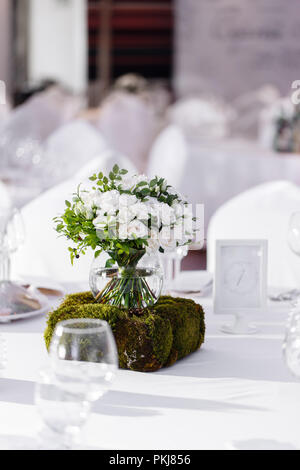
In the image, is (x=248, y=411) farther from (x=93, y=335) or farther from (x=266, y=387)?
(x=93, y=335)

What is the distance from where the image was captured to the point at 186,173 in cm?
558

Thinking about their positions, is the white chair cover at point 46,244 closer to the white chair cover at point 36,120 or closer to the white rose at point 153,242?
the white rose at point 153,242

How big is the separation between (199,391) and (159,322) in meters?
0.15

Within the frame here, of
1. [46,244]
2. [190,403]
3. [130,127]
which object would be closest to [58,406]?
[190,403]

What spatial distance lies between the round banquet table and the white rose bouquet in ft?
0.57

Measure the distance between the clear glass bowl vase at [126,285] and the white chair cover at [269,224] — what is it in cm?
100

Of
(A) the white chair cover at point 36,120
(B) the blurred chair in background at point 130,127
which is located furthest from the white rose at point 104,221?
(B) the blurred chair in background at point 130,127

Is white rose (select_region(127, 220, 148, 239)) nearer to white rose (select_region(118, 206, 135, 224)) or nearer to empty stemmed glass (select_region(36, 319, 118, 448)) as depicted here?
white rose (select_region(118, 206, 135, 224))

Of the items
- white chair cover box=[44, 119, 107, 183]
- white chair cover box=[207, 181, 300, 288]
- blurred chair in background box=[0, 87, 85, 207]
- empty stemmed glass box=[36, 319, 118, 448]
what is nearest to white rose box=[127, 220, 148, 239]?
empty stemmed glass box=[36, 319, 118, 448]

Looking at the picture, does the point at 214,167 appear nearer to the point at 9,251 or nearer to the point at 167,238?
the point at 9,251

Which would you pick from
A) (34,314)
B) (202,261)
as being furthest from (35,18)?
(34,314)

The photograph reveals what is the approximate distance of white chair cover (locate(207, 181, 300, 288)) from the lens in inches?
101

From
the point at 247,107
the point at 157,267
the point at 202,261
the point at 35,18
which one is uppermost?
the point at 35,18

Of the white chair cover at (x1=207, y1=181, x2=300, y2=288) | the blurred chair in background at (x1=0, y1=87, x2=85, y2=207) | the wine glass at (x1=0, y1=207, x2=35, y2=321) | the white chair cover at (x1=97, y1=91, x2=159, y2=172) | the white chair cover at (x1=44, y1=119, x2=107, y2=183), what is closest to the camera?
the wine glass at (x1=0, y1=207, x2=35, y2=321)
